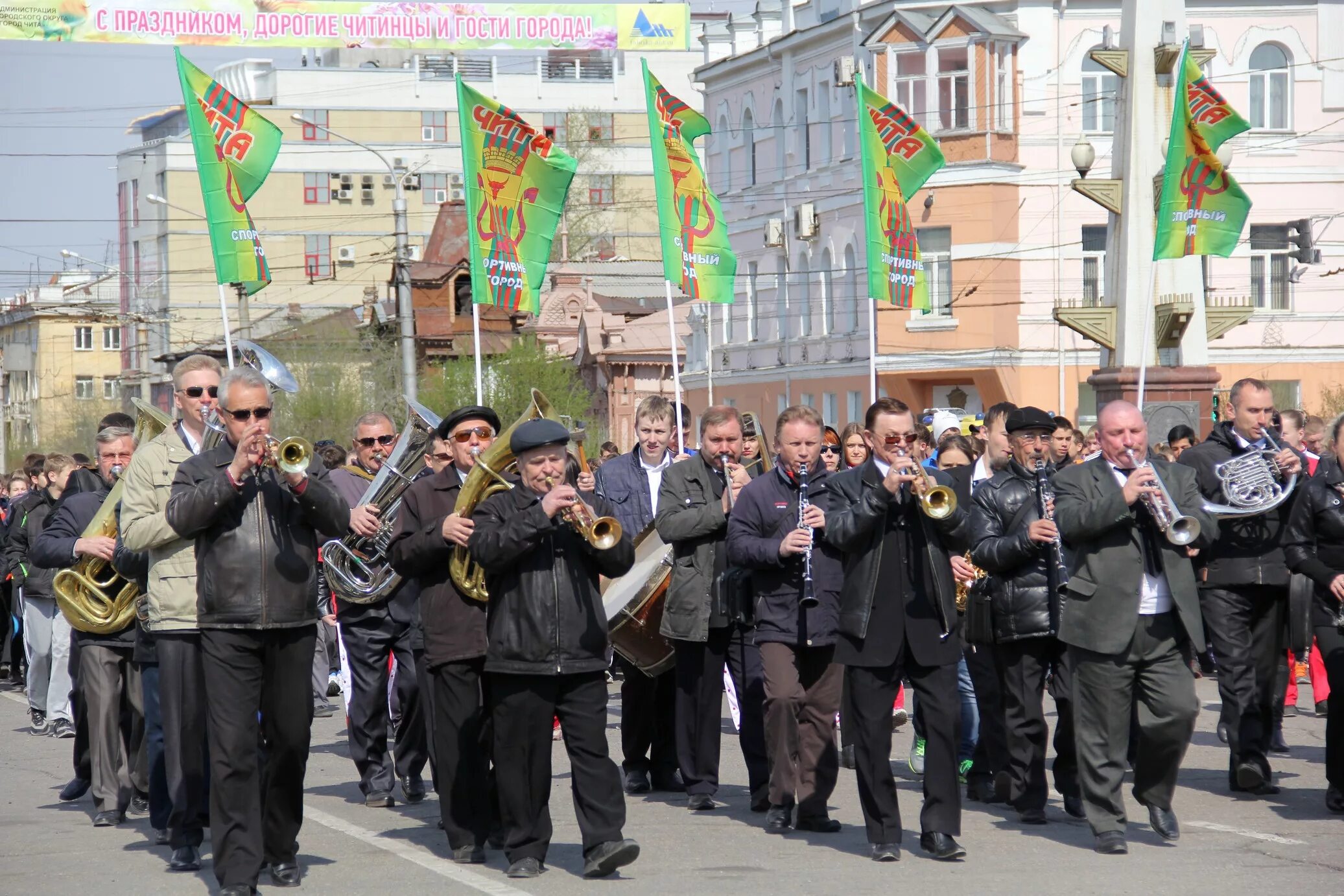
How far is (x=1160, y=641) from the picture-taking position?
862cm

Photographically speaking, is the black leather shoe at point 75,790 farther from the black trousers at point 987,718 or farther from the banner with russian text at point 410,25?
the banner with russian text at point 410,25

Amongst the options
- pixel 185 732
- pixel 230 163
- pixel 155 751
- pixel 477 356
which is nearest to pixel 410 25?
pixel 230 163

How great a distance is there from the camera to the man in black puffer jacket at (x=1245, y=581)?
34.5ft

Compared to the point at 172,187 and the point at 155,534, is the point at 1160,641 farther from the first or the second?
the point at 172,187

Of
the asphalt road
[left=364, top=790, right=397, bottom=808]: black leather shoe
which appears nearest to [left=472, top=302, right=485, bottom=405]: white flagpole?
[left=364, top=790, right=397, bottom=808]: black leather shoe

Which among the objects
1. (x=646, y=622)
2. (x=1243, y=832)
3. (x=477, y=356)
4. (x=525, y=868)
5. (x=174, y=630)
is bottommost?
(x=1243, y=832)

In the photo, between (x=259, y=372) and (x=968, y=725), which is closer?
(x=259, y=372)

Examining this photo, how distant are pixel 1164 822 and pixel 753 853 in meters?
1.91

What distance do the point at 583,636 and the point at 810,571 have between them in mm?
1412

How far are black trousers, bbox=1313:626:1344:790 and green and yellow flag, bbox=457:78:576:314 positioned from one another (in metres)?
7.70

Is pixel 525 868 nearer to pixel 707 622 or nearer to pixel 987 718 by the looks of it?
pixel 707 622

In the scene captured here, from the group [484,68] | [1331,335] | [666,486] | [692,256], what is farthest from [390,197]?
[666,486]

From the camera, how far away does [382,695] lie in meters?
10.8

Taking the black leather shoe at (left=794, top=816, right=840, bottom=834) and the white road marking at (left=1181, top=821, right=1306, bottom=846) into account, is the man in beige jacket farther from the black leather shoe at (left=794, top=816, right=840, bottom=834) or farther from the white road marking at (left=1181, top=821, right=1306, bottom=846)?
the white road marking at (left=1181, top=821, right=1306, bottom=846)
